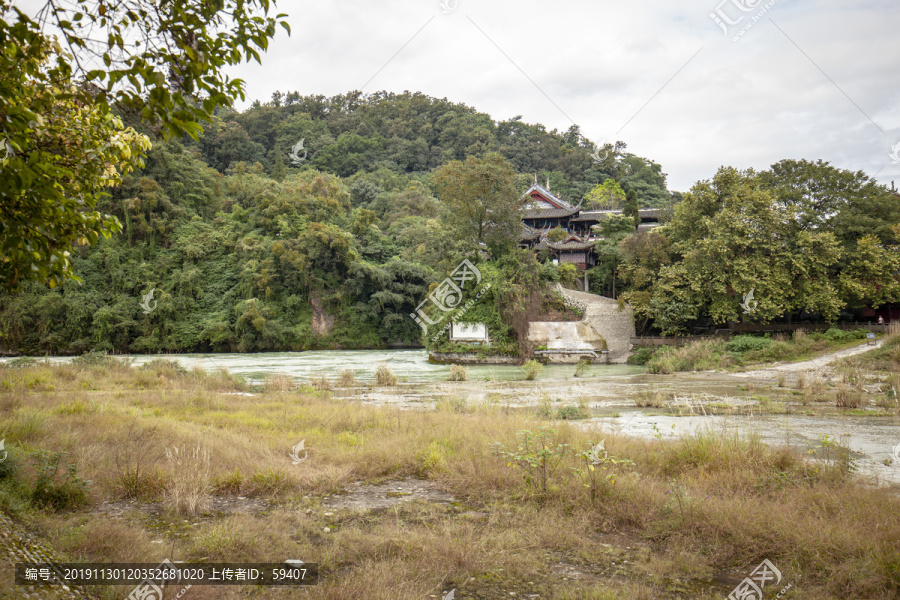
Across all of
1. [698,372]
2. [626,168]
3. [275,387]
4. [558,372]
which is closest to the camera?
[275,387]

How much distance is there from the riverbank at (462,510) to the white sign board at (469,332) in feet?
Answer: 74.3

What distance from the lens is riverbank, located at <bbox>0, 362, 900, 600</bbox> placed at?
145 inches

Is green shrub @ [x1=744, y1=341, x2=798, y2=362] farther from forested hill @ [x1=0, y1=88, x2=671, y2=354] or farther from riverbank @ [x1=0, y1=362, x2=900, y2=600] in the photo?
riverbank @ [x1=0, y1=362, x2=900, y2=600]

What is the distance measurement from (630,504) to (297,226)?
44.4 meters

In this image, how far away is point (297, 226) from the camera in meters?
45.8

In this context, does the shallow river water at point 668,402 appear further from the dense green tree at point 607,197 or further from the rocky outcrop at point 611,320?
the dense green tree at point 607,197

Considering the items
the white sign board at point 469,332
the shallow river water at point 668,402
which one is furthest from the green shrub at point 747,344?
the white sign board at point 469,332

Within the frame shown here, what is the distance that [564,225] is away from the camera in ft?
154

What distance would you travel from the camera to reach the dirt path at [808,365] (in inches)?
835

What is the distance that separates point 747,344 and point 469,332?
14806 millimetres

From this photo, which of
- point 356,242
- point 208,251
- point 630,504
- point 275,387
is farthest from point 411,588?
point 208,251

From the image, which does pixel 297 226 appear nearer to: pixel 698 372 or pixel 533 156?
pixel 698 372

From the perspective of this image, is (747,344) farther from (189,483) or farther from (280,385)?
(189,483)

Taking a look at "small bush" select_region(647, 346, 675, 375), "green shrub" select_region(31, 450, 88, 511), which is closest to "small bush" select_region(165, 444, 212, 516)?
"green shrub" select_region(31, 450, 88, 511)
